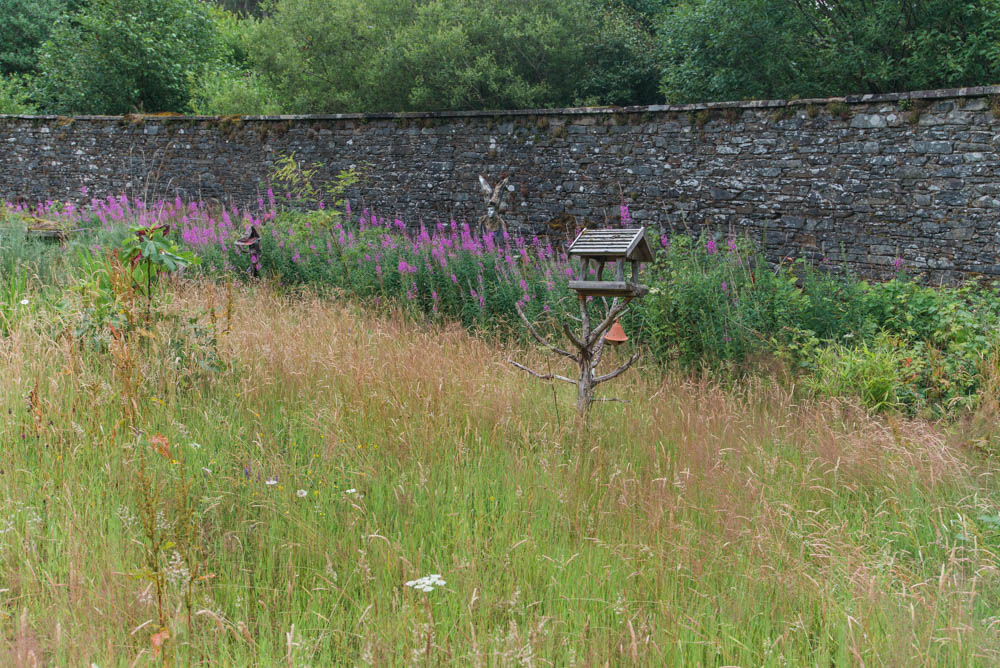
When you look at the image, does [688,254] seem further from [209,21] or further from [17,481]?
[209,21]

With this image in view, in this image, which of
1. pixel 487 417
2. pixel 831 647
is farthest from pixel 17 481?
pixel 831 647

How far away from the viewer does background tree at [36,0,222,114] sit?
663 inches

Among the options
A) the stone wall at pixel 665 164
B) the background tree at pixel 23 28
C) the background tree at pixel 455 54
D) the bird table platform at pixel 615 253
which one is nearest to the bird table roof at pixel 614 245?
the bird table platform at pixel 615 253

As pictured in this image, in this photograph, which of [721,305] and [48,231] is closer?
[721,305]

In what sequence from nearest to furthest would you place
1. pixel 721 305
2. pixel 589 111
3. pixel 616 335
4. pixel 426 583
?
pixel 426 583 < pixel 616 335 < pixel 721 305 < pixel 589 111

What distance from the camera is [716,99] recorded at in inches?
530

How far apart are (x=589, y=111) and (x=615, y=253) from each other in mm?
6695

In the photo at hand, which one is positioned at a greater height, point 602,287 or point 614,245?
point 614,245

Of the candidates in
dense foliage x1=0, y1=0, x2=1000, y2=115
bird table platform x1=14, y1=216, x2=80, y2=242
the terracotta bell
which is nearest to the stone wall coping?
dense foliage x1=0, y1=0, x2=1000, y2=115

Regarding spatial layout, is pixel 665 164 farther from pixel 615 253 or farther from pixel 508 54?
pixel 508 54

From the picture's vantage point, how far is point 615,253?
423cm

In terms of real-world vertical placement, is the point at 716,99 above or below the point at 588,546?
above

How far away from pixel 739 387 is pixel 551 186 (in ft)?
19.5

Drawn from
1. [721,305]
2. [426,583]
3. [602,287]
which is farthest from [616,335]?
[426,583]
